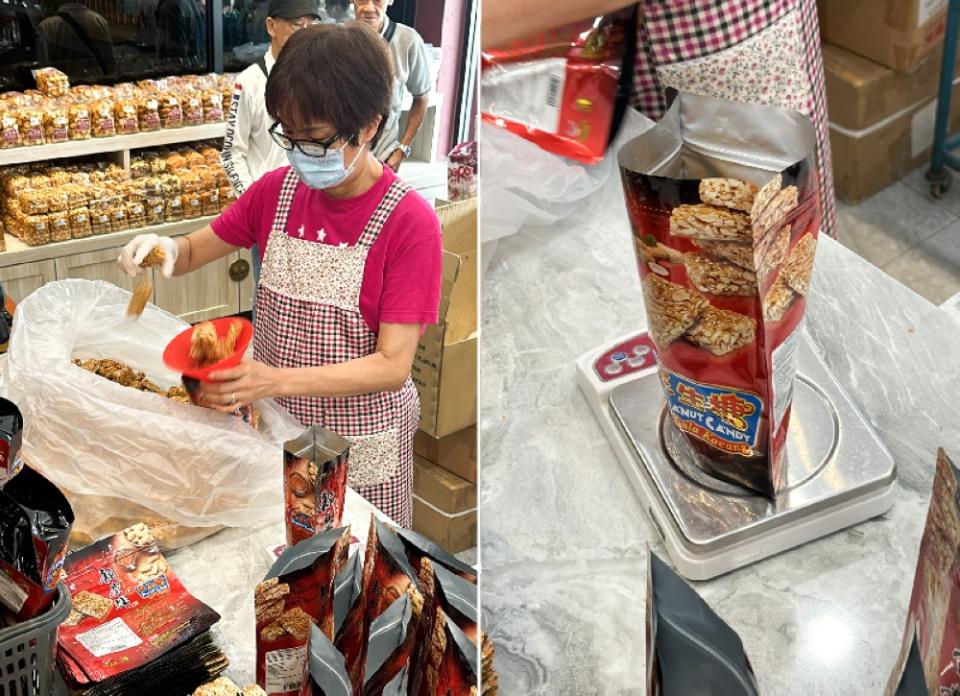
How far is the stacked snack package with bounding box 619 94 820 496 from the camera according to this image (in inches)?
13.2

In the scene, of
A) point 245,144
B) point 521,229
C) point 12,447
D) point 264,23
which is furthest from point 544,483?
point 264,23

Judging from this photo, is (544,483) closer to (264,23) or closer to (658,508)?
(658,508)

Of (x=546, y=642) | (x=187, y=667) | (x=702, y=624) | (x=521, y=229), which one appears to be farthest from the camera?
(x=187, y=667)

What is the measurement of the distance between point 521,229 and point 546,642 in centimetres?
27

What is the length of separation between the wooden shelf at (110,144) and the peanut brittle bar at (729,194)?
5.67 ft

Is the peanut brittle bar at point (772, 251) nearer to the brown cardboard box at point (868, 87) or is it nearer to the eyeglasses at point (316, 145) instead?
the brown cardboard box at point (868, 87)

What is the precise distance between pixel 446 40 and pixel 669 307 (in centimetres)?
136

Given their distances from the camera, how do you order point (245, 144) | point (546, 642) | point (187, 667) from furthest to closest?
point (245, 144)
point (187, 667)
point (546, 642)

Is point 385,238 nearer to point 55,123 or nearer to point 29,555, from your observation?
point 29,555

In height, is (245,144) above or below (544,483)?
below

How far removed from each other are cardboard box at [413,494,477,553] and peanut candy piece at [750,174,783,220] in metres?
1.25

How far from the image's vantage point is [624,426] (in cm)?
51

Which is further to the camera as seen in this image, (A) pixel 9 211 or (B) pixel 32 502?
(A) pixel 9 211

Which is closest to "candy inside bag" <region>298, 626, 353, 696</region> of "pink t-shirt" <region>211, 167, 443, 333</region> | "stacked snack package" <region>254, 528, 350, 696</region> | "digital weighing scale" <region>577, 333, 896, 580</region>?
"stacked snack package" <region>254, 528, 350, 696</region>
